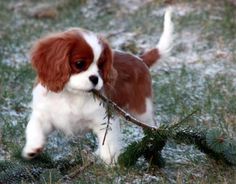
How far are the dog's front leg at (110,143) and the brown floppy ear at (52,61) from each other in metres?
0.48

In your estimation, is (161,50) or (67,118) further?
(161,50)

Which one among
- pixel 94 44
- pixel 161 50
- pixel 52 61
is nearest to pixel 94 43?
pixel 94 44

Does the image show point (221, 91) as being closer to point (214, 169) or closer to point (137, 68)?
point (137, 68)

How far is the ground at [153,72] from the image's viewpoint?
157 inches

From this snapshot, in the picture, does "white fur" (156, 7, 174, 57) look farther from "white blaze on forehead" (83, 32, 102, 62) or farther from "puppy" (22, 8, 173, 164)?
"white blaze on forehead" (83, 32, 102, 62)

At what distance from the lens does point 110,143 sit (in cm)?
411

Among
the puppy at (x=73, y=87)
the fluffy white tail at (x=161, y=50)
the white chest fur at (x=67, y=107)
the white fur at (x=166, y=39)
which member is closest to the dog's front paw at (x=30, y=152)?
the puppy at (x=73, y=87)

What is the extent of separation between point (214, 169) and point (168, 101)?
2043 mm

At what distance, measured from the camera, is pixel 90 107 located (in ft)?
13.1

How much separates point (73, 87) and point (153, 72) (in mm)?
3417

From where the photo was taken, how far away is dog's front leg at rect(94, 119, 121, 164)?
161 inches

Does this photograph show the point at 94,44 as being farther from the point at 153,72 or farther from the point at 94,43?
the point at 153,72

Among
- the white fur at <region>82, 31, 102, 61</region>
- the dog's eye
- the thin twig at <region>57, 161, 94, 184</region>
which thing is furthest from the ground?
the white fur at <region>82, 31, 102, 61</region>

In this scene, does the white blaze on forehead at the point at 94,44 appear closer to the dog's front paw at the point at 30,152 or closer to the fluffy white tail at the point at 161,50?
the dog's front paw at the point at 30,152
